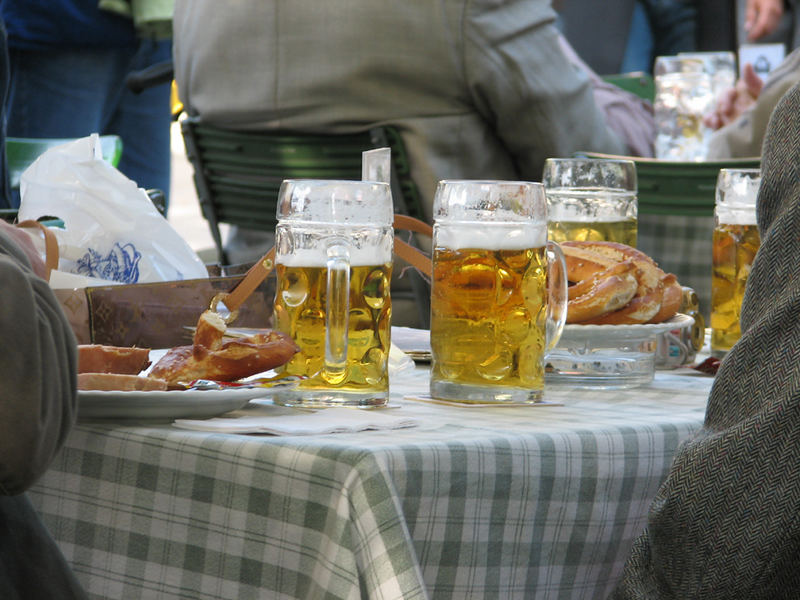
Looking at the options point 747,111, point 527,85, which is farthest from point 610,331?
point 527,85

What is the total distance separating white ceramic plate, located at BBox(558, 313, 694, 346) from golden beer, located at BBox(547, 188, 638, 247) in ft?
0.83

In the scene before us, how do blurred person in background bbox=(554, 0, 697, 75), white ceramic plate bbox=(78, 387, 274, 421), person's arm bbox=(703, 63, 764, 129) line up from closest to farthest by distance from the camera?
1. white ceramic plate bbox=(78, 387, 274, 421)
2. person's arm bbox=(703, 63, 764, 129)
3. blurred person in background bbox=(554, 0, 697, 75)

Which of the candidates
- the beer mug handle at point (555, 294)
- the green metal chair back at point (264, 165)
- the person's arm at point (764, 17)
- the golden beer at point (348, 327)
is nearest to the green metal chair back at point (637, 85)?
the person's arm at point (764, 17)

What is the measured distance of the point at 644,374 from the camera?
1.20 meters

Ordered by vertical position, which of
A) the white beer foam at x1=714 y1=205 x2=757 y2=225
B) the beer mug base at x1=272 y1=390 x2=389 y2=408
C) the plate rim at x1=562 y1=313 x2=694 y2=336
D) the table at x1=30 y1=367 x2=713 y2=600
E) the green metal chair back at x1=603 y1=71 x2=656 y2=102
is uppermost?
the green metal chair back at x1=603 y1=71 x2=656 y2=102

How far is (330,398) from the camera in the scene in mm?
1009

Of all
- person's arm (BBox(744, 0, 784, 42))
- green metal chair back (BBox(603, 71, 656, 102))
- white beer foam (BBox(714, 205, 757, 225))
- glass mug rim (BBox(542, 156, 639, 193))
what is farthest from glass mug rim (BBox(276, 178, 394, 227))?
person's arm (BBox(744, 0, 784, 42))

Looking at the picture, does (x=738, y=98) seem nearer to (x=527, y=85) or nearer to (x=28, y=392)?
(x=527, y=85)

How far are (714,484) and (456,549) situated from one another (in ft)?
0.58

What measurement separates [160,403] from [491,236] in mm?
313

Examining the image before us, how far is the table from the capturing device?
2.59ft

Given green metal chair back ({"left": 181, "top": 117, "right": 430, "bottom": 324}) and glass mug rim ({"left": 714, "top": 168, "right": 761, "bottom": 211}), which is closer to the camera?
glass mug rim ({"left": 714, "top": 168, "right": 761, "bottom": 211})

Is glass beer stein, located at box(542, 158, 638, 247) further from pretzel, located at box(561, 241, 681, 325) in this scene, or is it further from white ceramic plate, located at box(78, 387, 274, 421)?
white ceramic plate, located at box(78, 387, 274, 421)

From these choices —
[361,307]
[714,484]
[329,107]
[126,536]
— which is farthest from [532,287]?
[329,107]
